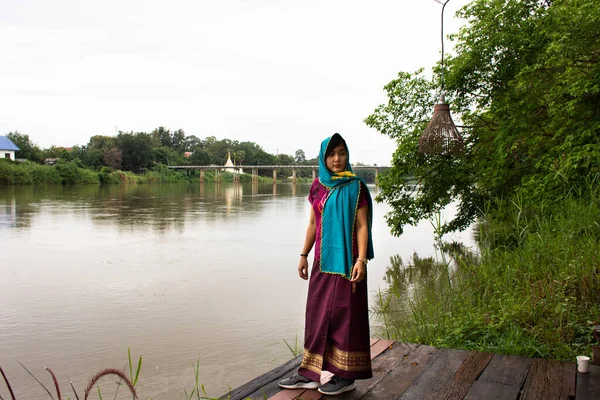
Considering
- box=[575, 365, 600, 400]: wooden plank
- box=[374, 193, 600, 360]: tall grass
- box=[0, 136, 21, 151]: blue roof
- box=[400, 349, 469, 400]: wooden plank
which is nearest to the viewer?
box=[575, 365, 600, 400]: wooden plank

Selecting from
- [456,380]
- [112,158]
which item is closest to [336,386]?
[456,380]

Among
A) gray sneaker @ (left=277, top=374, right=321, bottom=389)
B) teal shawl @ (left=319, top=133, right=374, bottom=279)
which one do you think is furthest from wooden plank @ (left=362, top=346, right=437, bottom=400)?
teal shawl @ (left=319, top=133, right=374, bottom=279)

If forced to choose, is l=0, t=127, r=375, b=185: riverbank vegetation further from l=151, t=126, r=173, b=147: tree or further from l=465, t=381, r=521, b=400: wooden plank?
l=465, t=381, r=521, b=400: wooden plank

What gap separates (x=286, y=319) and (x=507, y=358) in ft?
11.5

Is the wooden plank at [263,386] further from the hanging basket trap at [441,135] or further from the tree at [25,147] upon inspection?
the tree at [25,147]

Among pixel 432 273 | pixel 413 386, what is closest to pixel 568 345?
pixel 413 386

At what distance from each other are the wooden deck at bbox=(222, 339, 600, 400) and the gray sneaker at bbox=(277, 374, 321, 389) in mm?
29

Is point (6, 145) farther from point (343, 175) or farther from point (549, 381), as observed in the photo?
point (549, 381)

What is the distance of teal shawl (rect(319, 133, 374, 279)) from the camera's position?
2.50m

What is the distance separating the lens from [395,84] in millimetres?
9188

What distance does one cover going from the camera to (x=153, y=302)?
22.1 feet

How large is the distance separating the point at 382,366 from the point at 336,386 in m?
0.47

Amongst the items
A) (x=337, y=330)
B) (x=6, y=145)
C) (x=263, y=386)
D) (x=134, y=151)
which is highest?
(x=6, y=145)

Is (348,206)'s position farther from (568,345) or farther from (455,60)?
(455,60)
